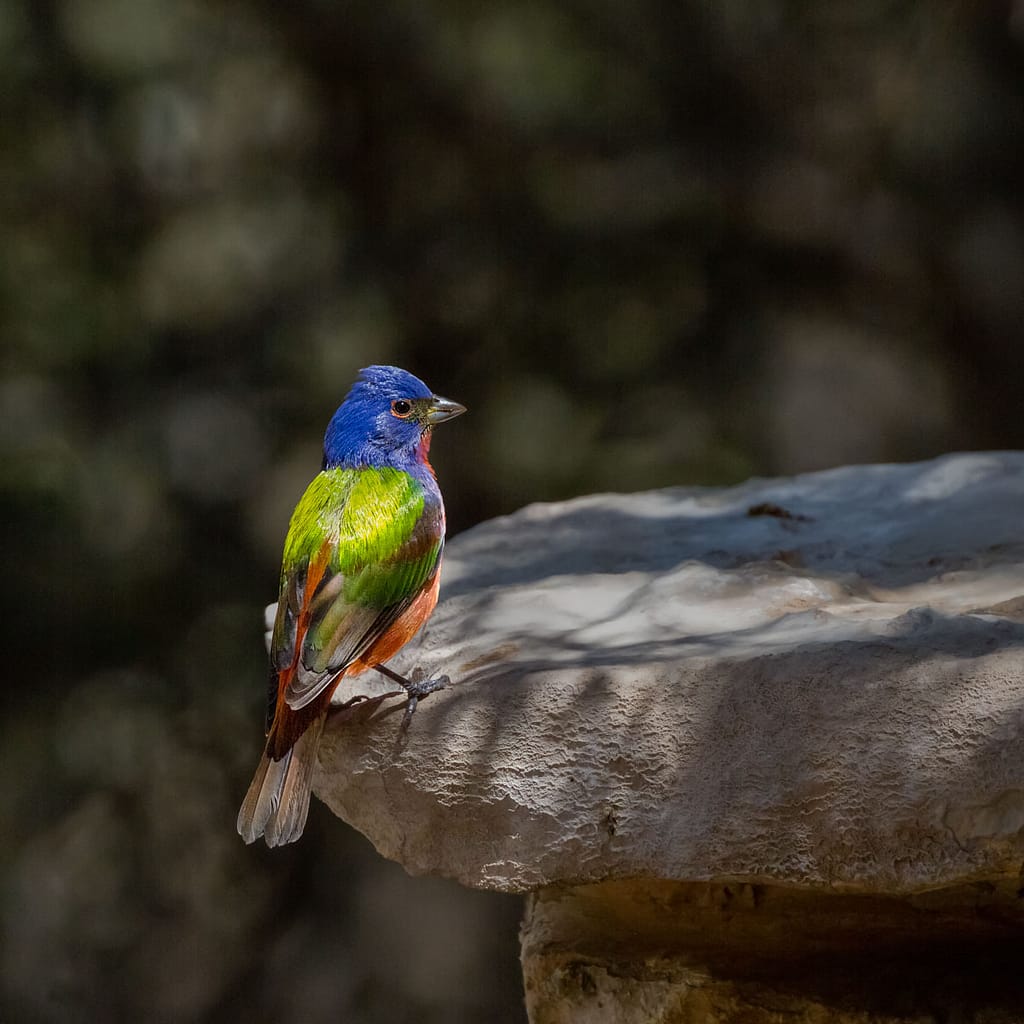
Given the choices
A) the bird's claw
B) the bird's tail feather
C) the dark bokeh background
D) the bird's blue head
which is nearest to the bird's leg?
the bird's claw

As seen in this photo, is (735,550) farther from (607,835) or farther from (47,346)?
(47,346)

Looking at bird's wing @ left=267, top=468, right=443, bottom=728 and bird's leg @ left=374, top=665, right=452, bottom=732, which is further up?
bird's wing @ left=267, top=468, right=443, bottom=728

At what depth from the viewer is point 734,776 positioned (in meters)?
2.06

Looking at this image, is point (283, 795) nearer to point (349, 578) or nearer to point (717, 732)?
point (349, 578)

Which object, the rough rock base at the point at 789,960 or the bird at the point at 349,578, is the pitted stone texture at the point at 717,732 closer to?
the bird at the point at 349,578

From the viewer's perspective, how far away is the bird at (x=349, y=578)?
245 cm

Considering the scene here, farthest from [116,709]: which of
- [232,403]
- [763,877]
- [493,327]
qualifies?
[763,877]

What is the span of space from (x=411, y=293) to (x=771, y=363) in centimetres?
156

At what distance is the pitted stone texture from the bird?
10cm

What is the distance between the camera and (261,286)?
574cm

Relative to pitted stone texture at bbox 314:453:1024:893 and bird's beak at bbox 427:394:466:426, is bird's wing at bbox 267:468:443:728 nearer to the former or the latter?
pitted stone texture at bbox 314:453:1024:893

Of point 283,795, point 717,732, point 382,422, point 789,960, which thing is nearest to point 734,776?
point 717,732

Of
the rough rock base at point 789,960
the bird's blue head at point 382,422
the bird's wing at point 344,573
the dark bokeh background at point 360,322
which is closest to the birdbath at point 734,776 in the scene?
the rough rock base at point 789,960

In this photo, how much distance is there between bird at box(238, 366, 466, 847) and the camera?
2.45 metres
